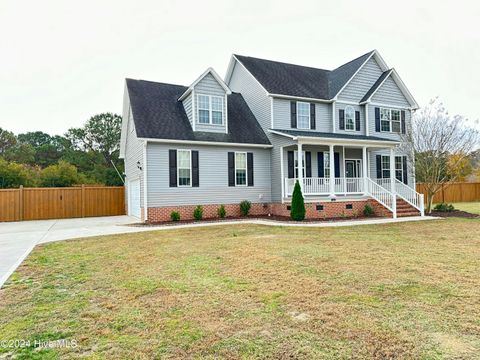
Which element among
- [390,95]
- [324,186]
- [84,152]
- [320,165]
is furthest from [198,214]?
[84,152]

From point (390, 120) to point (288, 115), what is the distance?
707 centimetres

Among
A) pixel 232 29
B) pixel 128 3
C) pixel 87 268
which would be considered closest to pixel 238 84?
pixel 232 29

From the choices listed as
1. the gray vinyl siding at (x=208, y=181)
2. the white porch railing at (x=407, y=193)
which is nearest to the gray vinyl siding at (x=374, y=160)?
the white porch railing at (x=407, y=193)

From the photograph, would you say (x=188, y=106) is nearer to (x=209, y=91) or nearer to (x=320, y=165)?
(x=209, y=91)

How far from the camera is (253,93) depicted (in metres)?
19.5

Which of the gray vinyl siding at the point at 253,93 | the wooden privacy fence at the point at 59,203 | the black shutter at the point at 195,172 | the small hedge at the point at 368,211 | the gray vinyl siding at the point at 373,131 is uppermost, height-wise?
the gray vinyl siding at the point at 253,93

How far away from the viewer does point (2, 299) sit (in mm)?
4652

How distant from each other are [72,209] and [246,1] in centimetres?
1486

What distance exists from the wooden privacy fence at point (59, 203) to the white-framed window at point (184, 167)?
7.34m

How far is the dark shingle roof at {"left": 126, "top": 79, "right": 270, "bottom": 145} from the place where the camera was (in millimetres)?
15875

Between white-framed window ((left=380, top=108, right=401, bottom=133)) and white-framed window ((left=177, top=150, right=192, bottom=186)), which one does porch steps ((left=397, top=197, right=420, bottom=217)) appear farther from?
white-framed window ((left=177, top=150, right=192, bottom=186))

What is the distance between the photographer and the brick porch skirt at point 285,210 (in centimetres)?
1558

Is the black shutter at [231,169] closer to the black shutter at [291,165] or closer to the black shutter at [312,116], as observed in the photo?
the black shutter at [291,165]

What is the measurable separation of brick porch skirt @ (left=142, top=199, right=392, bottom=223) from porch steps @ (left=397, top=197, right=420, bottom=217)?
564 mm
